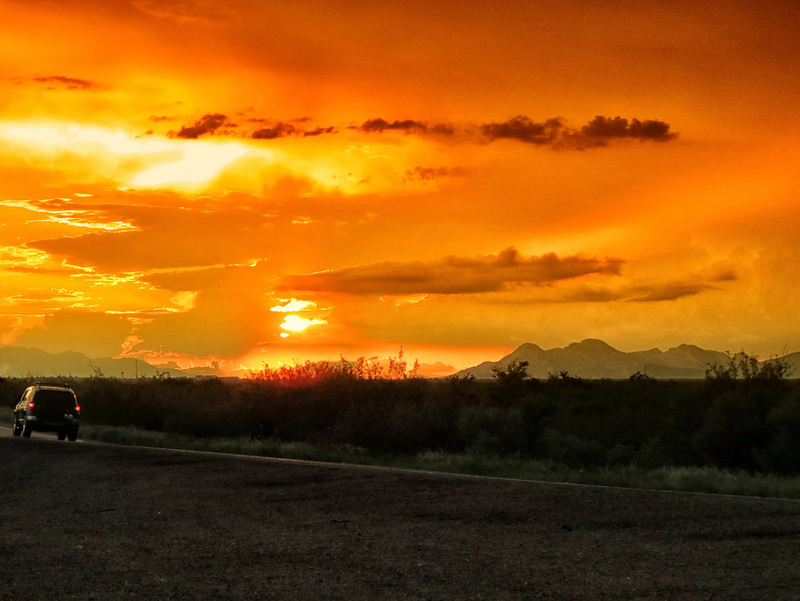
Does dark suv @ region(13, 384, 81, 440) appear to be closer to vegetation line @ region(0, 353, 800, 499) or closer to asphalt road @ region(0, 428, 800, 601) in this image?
vegetation line @ region(0, 353, 800, 499)

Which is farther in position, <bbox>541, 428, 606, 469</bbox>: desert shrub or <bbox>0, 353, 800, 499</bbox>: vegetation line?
<bbox>541, 428, 606, 469</bbox>: desert shrub

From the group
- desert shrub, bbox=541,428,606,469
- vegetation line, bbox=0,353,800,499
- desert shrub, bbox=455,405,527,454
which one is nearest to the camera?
vegetation line, bbox=0,353,800,499

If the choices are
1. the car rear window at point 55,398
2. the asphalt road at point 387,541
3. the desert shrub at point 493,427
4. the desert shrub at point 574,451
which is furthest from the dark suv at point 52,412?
the asphalt road at point 387,541

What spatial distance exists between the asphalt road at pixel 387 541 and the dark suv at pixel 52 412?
1892cm

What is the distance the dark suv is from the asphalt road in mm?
18917

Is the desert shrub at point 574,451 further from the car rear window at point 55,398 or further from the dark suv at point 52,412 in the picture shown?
the car rear window at point 55,398

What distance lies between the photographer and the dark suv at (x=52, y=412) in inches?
1603

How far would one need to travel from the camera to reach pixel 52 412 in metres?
40.9

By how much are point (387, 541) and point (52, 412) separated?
30319 mm

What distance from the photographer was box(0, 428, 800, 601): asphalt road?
10.8 m

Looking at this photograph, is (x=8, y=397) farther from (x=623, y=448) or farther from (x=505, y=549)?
(x=505, y=549)

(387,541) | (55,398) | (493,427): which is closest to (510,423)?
(493,427)

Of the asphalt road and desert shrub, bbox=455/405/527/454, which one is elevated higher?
desert shrub, bbox=455/405/527/454

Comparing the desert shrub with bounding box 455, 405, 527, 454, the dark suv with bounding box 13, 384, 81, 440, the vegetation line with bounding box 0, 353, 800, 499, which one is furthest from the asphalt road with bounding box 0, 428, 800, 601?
the dark suv with bounding box 13, 384, 81, 440
